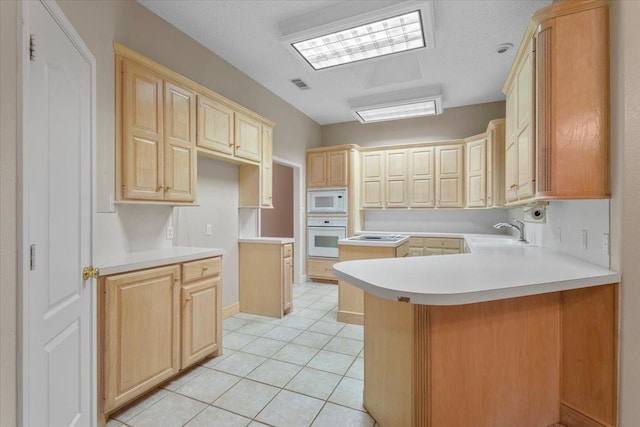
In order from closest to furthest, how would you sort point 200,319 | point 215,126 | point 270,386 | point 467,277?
point 467,277 < point 270,386 < point 200,319 < point 215,126

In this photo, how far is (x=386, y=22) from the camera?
2.50 metres

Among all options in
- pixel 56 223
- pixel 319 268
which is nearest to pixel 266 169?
pixel 319 268

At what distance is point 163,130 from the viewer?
96.4 inches

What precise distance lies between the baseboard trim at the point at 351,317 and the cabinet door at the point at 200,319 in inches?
55.6

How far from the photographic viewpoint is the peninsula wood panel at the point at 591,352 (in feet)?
5.09

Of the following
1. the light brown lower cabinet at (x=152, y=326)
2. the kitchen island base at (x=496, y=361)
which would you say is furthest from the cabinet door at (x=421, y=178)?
the light brown lower cabinet at (x=152, y=326)

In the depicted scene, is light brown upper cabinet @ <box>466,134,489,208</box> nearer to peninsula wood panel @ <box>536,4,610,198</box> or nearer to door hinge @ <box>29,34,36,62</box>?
peninsula wood panel @ <box>536,4,610,198</box>

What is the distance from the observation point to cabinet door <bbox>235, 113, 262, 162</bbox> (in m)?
3.33

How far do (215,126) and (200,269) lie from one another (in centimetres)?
147

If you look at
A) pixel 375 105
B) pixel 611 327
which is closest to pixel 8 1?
pixel 611 327

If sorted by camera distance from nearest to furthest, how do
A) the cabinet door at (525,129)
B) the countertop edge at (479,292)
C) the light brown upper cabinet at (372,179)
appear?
the countertop edge at (479,292)
the cabinet door at (525,129)
the light brown upper cabinet at (372,179)

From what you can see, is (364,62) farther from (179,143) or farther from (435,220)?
(435,220)

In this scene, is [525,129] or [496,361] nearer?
[496,361]

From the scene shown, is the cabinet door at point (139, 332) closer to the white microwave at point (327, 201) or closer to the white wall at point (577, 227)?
the white wall at point (577, 227)
